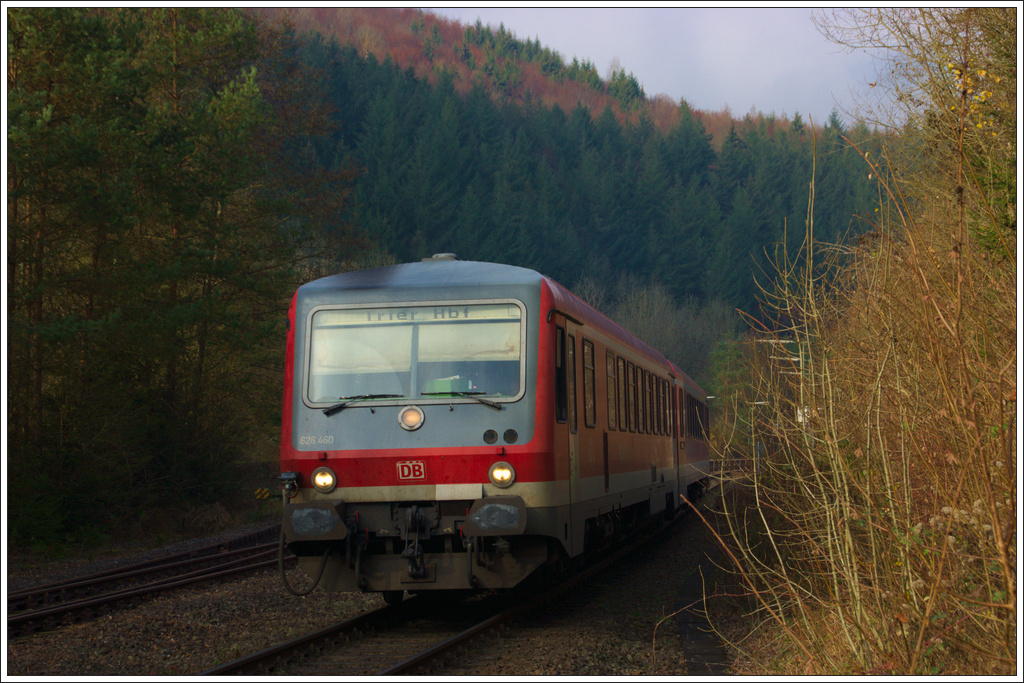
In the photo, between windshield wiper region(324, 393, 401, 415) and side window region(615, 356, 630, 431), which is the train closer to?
windshield wiper region(324, 393, 401, 415)

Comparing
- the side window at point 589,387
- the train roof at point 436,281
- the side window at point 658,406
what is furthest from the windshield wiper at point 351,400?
the side window at point 658,406

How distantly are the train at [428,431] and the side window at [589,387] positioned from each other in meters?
0.74

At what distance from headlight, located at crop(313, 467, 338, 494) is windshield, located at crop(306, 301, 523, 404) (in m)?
0.58

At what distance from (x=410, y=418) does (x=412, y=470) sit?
16.4 inches

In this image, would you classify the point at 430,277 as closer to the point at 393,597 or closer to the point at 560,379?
the point at 560,379

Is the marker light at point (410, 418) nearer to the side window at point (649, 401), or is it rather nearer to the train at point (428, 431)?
the train at point (428, 431)

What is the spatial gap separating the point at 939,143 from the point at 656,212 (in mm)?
64036

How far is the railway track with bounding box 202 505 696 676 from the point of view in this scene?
263 inches

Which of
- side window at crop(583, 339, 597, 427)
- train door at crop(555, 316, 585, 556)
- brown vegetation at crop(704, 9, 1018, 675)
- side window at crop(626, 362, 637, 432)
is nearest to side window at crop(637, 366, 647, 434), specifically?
side window at crop(626, 362, 637, 432)

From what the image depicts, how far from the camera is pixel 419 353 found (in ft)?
26.1

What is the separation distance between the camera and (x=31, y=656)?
24.7ft

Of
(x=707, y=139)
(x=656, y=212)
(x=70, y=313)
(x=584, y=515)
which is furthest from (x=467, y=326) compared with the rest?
(x=707, y=139)

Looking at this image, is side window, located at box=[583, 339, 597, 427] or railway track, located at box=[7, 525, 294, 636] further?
side window, located at box=[583, 339, 597, 427]

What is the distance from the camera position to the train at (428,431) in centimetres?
769
